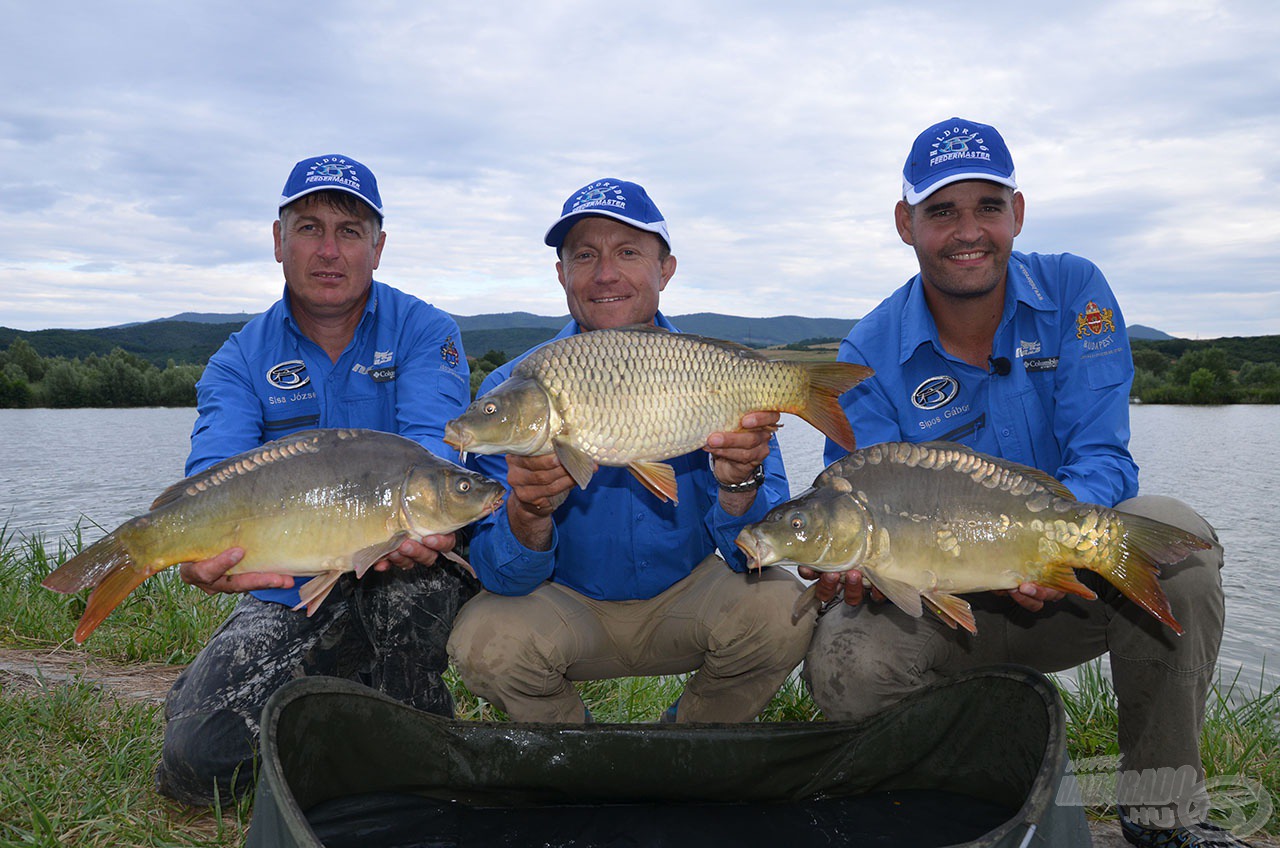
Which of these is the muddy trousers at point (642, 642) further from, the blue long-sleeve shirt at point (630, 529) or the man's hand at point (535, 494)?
the man's hand at point (535, 494)

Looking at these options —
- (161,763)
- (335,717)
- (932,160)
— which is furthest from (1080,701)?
(161,763)

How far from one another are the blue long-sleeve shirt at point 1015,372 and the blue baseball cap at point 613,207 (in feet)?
2.35

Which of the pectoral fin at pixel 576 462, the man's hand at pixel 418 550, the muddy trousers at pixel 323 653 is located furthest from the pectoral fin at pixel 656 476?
the muddy trousers at pixel 323 653

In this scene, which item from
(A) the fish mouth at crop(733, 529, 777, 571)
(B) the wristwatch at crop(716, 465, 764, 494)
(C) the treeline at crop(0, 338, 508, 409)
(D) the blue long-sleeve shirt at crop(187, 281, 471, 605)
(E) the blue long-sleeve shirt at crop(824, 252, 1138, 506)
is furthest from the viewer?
(C) the treeline at crop(0, 338, 508, 409)

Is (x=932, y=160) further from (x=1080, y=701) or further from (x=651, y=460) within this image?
(x=1080, y=701)

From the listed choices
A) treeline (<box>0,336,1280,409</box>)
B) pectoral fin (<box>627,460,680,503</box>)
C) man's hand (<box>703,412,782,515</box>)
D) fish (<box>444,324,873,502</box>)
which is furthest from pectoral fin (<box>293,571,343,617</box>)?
treeline (<box>0,336,1280,409</box>)

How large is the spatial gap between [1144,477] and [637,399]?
1124cm

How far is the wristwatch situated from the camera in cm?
228

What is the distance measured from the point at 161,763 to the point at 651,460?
1.57 metres

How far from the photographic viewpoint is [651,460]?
6.72ft

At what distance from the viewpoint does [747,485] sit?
228 centimetres

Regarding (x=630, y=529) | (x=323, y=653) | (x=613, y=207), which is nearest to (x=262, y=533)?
(x=323, y=653)

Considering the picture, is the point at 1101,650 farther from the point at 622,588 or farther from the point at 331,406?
the point at 331,406

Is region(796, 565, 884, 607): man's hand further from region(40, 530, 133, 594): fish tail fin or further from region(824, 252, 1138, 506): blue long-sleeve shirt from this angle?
region(40, 530, 133, 594): fish tail fin
